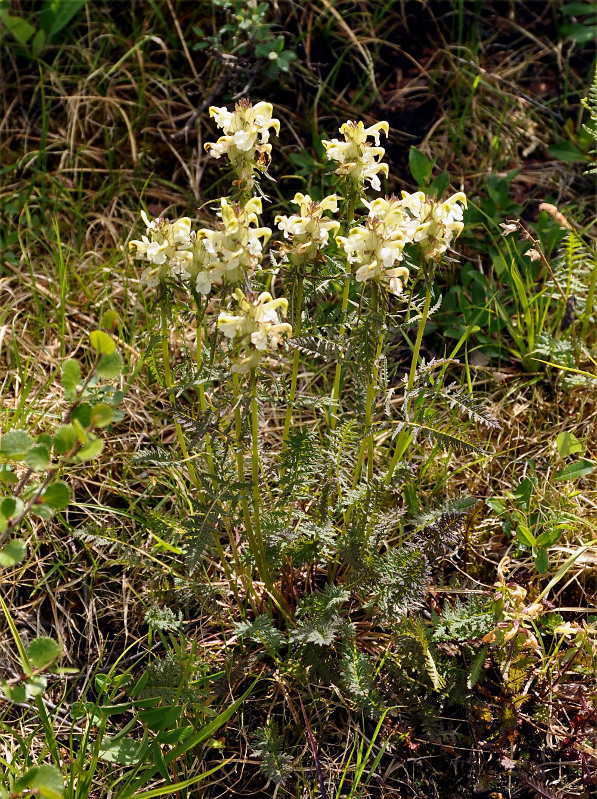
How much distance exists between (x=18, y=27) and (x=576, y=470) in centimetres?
300

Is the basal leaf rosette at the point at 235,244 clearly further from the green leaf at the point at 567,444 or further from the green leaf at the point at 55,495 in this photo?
the green leaf at the point at 567,444

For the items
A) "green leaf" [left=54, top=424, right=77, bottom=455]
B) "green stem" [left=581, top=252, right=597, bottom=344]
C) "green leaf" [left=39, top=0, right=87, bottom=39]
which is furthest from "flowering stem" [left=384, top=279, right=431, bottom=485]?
"green leaf" [left=39, top=0, right=87, bottom=39]

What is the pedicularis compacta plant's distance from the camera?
1.74 m

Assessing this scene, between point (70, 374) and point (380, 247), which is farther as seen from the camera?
point (380, 247)

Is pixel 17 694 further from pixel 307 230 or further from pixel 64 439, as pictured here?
pixel 307 230

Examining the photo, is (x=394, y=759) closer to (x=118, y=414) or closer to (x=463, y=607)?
(x=463, y=607)

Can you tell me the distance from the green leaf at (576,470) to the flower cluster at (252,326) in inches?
46.8

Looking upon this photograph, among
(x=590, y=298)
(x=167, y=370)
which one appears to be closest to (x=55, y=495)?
(x=167, y=370)

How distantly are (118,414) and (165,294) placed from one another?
47 cm

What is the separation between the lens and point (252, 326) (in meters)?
1.69

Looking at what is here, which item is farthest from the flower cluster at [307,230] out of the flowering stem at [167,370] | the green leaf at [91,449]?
the green leaf at [91,449]

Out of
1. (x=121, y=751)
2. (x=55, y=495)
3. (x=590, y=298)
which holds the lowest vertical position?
(x=121, y=751)

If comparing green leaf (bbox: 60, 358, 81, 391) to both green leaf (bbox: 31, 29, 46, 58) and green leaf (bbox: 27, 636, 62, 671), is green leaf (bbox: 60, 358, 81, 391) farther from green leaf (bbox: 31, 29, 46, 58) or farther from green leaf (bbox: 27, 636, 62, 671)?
green leaf (bbox: 31, 29, 46, 58)

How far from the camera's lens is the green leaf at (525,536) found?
2.29 m
